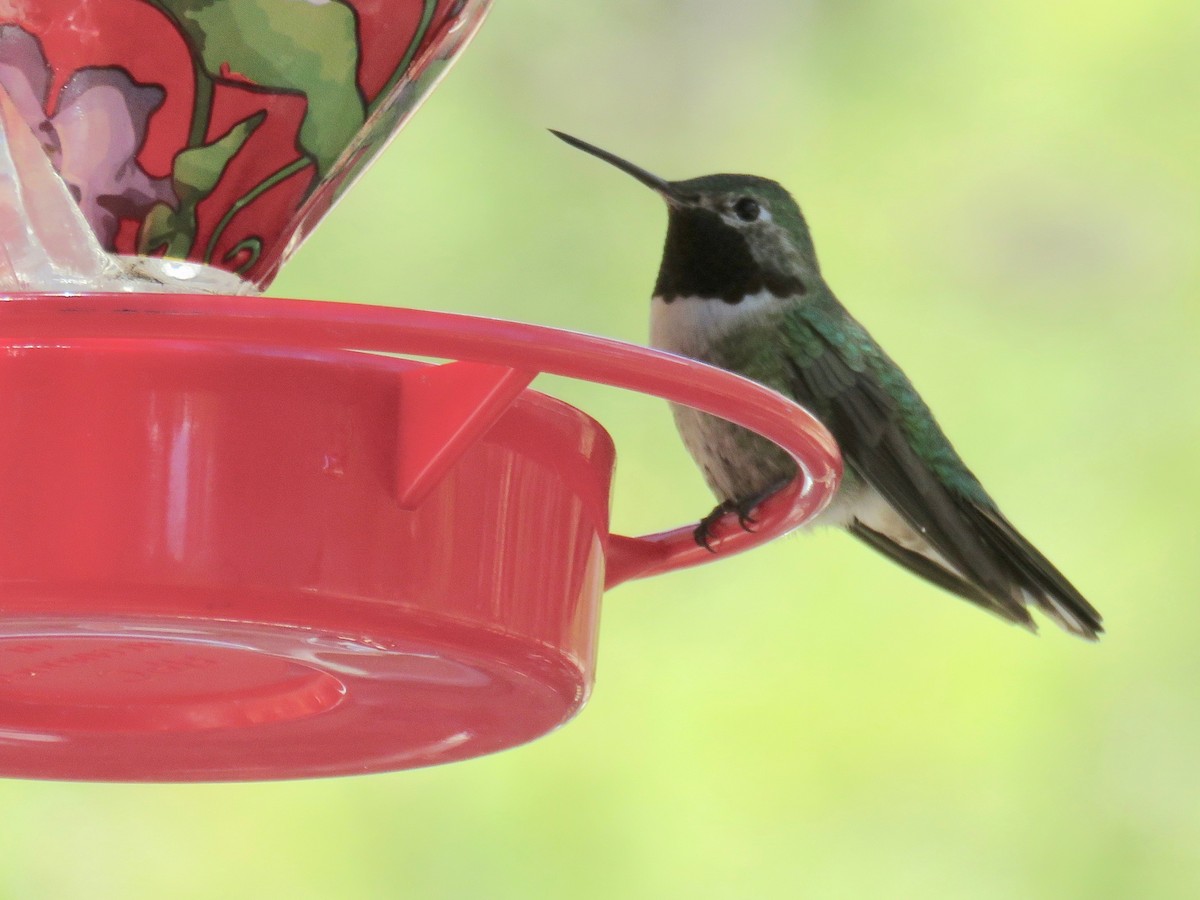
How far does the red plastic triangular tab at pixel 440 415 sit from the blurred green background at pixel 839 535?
108 inches

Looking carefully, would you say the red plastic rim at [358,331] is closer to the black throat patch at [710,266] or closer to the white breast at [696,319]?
the white breast at [696,319]

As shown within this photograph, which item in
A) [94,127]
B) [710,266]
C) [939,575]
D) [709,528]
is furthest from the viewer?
[710,266]

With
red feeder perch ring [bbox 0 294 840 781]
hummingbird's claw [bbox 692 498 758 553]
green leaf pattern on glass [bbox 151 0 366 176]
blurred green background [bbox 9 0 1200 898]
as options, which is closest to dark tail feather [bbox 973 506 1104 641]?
hummingbird's claw [bbox 692 498 758 553]

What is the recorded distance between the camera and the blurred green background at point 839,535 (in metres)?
4.21

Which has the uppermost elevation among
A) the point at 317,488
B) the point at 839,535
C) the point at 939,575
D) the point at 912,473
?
the point at 317,488

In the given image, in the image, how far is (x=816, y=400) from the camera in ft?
10.6

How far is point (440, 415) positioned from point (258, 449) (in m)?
0.14

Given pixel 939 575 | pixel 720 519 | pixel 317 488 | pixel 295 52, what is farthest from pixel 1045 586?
pixel 317 488

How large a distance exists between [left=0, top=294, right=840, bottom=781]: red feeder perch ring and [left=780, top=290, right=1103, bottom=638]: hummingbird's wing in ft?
Result: 4.79

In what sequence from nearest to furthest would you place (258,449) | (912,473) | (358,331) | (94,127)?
1. (358,331)
2. (258,449)
3. (94,127)
4. (912,473)

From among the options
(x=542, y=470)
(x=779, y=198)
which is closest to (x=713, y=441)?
(x=779, y=198)

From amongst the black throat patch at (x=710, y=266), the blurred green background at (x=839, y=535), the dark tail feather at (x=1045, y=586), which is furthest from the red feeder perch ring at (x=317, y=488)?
the blurred green background at (x=839, y=535)

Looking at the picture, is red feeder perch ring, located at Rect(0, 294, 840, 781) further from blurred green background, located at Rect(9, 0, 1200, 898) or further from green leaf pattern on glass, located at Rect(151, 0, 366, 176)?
blurred green background, located at Rect(9, 0, 1200, 898)

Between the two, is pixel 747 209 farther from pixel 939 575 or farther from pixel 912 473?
pixel 939 575
